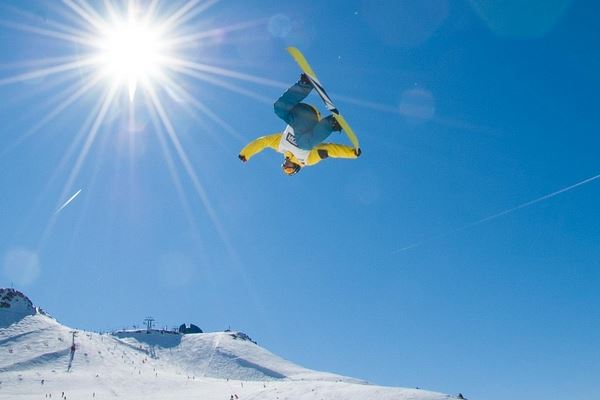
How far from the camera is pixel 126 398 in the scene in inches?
1315

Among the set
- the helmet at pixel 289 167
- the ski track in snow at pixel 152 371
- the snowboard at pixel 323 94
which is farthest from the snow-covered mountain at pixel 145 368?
the snowboard at pixel 323 94

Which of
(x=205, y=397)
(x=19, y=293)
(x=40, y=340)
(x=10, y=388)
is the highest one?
(x=19, y=293)

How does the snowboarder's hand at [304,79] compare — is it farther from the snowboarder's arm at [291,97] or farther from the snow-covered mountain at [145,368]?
the snow-covered mountain at [145,368]

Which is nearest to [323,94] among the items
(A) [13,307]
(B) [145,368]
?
(B) [145,368]

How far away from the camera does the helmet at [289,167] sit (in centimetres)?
1129

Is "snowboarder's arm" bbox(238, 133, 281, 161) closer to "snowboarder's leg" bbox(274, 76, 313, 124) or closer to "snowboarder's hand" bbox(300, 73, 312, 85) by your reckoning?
"snowboarder's leg" bbox(274, 76, 313, 124)

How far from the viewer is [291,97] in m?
10.1

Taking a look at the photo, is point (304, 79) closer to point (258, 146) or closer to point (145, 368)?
point (258, 146)

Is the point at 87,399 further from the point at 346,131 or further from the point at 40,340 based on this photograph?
the point at 346,131

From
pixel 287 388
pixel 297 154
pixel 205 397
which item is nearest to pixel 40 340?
pixel 205 397

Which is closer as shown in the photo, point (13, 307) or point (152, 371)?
point (152, 371)

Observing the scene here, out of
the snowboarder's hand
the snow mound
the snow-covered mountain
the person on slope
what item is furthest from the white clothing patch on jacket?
the snow mound

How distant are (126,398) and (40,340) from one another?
1724cm

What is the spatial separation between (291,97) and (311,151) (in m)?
1.30
